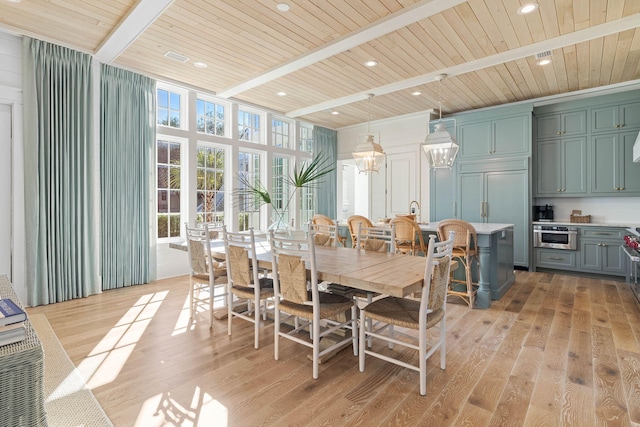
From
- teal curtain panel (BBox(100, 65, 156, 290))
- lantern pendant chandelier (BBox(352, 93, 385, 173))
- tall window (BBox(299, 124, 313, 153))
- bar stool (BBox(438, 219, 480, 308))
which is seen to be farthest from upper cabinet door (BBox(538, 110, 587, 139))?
teal curtain panel (BBox(100, 65, 156, 290))

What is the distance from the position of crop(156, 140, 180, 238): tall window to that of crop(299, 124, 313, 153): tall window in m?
2.87

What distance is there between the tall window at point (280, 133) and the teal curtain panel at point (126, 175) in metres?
2.47

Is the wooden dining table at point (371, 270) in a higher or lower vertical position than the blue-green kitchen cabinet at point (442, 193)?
lower

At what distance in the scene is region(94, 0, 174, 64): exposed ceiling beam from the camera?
293 centimetres

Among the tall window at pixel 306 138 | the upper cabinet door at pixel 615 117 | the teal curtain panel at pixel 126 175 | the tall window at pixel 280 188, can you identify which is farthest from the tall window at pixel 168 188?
the upper cabinet door at pixel 615 117

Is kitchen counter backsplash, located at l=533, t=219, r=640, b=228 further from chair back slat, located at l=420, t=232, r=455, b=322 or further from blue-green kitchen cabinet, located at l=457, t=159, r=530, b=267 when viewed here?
chair back slat, located at l=420, t=232, r=455, b=322

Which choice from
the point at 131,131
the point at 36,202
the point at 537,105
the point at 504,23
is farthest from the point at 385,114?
the point at 36,202

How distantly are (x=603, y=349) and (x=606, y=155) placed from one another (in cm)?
377

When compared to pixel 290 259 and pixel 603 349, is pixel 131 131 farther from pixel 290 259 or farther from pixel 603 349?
pixel 603 349

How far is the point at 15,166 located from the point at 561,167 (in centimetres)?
750

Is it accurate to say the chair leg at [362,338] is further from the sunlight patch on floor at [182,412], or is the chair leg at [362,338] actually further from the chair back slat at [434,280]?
the sunlight patch on floor at [182,412]

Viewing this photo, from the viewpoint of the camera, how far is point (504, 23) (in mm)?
3242

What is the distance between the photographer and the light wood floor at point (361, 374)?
1838 mm

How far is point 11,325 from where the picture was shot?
1151 mm
